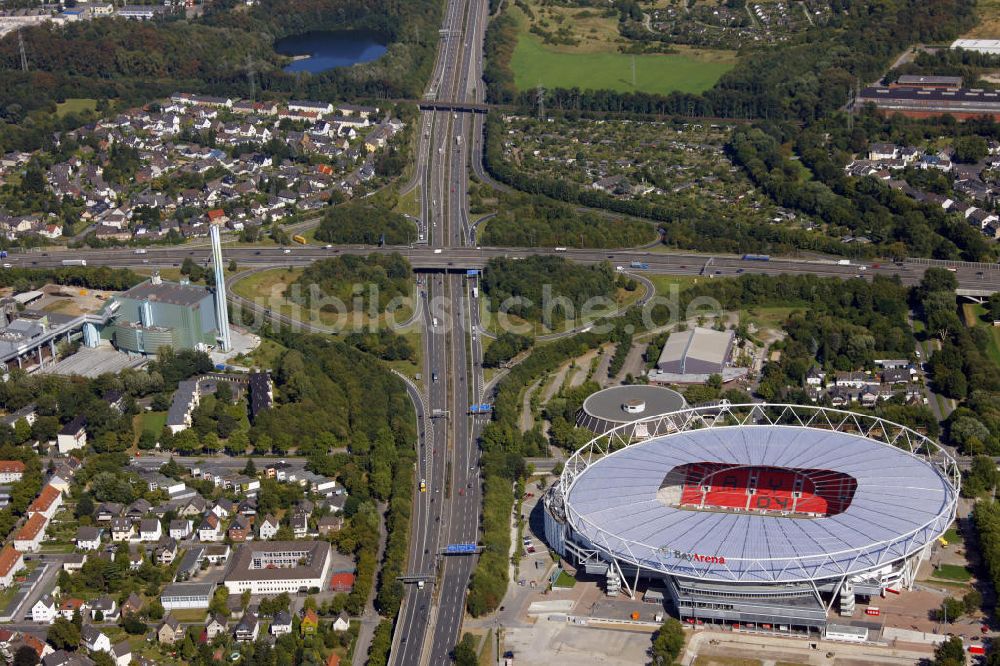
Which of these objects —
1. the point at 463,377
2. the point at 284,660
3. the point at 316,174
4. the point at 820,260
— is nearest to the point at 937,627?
the point at 284,660

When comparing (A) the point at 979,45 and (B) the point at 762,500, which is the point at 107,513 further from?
(A) the point at 979,45

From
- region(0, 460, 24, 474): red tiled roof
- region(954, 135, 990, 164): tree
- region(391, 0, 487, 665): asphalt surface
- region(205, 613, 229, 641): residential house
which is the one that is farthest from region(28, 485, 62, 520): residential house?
region(954, 135, 990, 164): tree

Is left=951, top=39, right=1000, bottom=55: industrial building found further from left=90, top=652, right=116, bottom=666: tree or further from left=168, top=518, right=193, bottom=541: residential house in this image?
left=90, top=652, right=116, bottom=666: tree

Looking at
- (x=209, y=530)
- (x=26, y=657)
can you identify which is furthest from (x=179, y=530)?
(x=26, y=657)

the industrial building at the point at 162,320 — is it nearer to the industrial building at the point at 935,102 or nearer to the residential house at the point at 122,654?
the residential house at the point at 122,654

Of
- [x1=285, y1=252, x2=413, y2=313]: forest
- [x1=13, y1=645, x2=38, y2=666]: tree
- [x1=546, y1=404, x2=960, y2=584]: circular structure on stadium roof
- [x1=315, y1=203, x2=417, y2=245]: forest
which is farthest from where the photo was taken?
[x1=315, y1=203, x2=417, y2=245]: forest

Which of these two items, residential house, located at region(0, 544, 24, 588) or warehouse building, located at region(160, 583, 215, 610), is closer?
warehouse building, located at region(160, 583, 215, 610)
